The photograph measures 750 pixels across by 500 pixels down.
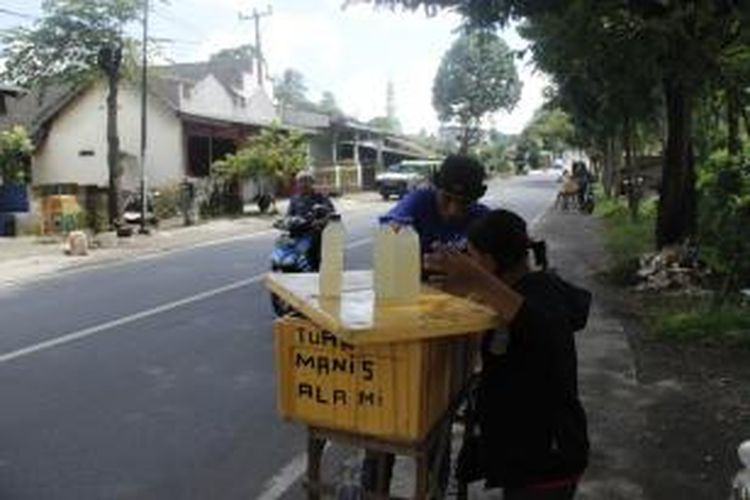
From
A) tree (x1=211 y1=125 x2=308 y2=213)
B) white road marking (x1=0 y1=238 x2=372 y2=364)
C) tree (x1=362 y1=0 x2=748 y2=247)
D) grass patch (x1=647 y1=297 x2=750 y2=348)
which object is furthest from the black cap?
tree (x1=211 y1=125 x2=308 y2=213)

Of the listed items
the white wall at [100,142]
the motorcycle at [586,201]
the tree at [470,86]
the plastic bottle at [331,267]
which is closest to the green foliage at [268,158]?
the white wall at [100,142]

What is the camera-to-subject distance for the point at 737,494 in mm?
5129

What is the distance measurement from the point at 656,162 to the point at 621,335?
40.1 meters

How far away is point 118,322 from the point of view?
13180 mm

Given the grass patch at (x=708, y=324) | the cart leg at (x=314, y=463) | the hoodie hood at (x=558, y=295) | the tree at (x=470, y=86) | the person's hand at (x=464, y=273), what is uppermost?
the tree at (x=470, y=86)

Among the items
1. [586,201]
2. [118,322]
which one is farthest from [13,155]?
[118,322]

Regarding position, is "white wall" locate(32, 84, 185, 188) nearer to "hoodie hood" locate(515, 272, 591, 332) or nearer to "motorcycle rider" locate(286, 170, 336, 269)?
"motorcycle rider" locate(286, 170, 336, 269)

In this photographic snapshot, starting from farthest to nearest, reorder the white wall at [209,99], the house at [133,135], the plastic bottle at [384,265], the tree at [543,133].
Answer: the tree at [543,133] < the white wall at [209,99] < the house at [133,135] < the plastic bottle at [384,265]

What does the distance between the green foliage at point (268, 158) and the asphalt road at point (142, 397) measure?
22.9 meters

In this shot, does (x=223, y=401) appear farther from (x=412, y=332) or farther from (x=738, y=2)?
(x=738, y=2)

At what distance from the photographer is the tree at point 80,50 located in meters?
32.0

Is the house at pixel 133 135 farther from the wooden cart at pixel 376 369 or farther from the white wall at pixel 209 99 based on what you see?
the wooden cart at pixel 376 369

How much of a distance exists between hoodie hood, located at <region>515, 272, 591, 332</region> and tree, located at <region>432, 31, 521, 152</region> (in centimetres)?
9545

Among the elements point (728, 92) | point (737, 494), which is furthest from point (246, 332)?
point (728, 92)
